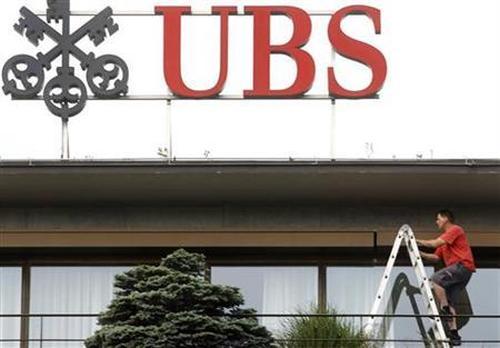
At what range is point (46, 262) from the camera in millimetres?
19312

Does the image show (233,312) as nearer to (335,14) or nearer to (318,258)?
(318,258)

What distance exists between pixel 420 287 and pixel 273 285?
7.35ft

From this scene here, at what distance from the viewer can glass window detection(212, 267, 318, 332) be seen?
62.2ft

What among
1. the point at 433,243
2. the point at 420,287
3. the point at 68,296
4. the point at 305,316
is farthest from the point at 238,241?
the point at 433,243

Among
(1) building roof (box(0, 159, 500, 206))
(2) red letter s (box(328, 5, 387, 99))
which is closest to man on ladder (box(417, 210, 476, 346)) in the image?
(1) building roof (box(0, 159, 500, 206))

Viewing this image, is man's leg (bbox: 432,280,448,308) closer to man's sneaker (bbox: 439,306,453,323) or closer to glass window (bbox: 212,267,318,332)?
man's sneaker (bbox: 439,306,453,323)

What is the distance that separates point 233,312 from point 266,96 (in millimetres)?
3168

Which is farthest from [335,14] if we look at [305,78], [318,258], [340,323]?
[340,323]

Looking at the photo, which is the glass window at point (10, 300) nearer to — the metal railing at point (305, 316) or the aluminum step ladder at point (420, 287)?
the metal railing at point (305, 316)

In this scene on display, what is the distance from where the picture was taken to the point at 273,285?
62.6ft

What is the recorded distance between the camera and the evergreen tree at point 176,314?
52.6ft

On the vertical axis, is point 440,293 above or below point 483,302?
below

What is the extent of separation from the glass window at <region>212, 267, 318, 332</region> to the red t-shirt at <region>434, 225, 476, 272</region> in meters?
2.09

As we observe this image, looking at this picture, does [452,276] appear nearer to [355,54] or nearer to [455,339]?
[455,339]
